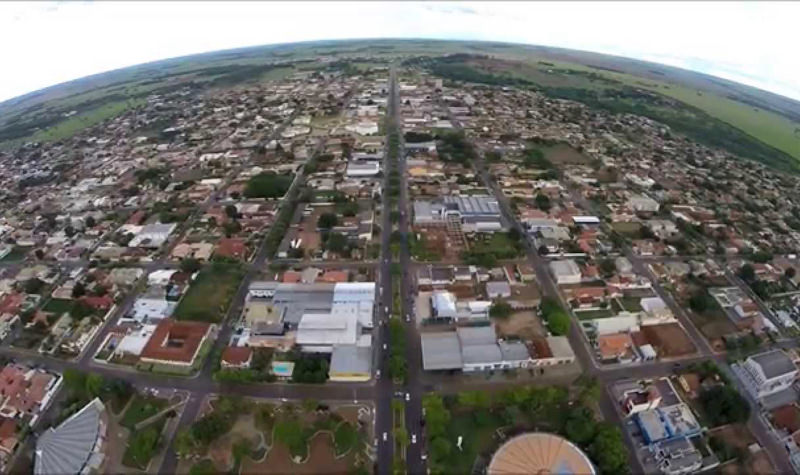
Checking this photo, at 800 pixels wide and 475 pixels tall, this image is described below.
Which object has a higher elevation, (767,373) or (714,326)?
(714,326)

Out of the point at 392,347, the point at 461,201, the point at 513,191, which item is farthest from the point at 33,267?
the point at 513,191

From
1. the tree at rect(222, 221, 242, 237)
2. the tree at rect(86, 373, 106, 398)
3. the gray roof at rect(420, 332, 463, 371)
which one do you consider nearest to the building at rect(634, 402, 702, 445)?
the gray roof at rect(420, 332, 463, 371)

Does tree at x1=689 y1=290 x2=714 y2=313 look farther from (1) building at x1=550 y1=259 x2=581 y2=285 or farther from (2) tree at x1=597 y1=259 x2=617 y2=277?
(1) building at x1=550 y1=259 x2=581 y2=285

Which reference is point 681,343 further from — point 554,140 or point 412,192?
point 554,140

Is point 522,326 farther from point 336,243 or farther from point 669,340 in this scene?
point 336,243

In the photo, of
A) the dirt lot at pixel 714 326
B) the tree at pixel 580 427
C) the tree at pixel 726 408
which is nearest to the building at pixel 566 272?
the dirt lot at pixel 714 326

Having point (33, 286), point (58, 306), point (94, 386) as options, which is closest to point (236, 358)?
point (94, 386)

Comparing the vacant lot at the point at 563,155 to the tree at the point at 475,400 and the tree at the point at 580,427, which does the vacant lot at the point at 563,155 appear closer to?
the tree at the point at 580,427

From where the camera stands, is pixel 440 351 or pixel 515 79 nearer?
pixel 440 351
